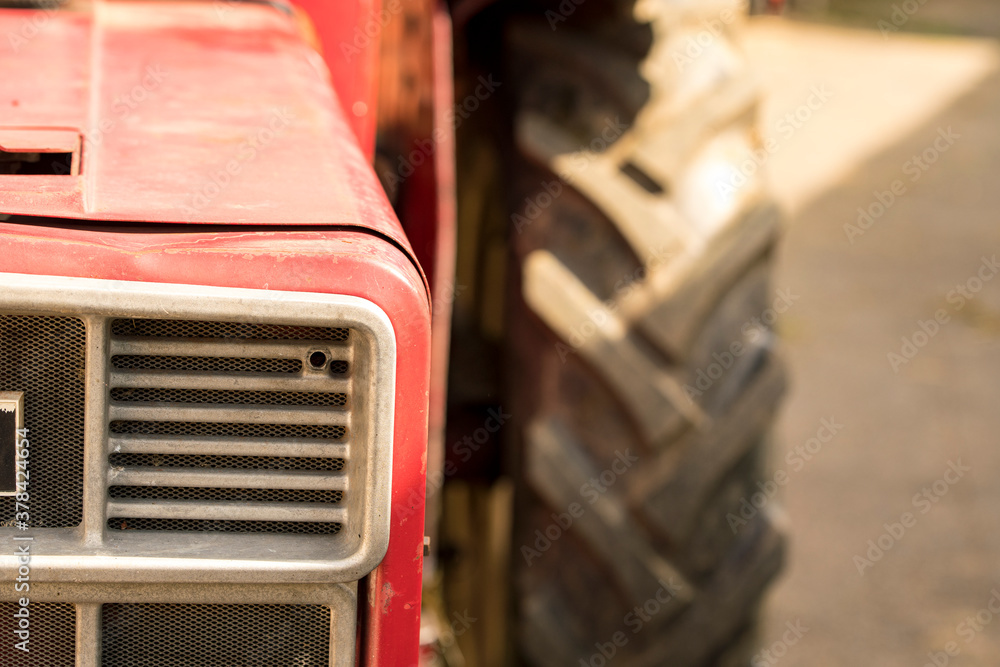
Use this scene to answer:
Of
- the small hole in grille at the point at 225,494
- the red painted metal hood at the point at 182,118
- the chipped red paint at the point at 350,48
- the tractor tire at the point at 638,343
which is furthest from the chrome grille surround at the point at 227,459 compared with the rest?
the tractor tire at the point at 638,343

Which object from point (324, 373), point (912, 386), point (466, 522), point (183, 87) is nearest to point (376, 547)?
point (324, 373)

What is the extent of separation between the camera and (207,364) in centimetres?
99

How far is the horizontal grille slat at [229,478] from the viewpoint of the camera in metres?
0.99

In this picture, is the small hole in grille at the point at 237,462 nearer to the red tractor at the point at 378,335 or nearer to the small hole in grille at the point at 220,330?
the red tractor at the point at 378,335

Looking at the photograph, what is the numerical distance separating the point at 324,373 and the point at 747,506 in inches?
44.2

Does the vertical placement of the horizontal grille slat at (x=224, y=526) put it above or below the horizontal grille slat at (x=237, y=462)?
below

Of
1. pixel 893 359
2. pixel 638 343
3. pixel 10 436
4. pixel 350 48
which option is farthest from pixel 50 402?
pixel 893 359

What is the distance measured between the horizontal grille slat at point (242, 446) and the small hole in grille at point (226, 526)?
7 cm

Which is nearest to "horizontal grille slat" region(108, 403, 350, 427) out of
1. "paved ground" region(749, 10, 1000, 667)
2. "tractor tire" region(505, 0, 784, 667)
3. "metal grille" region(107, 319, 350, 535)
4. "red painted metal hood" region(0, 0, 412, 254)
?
"metal grille" region(107, 319, 350, 535)

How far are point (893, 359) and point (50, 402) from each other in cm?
403

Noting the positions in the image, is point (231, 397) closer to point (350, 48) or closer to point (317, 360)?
point (317, 360)

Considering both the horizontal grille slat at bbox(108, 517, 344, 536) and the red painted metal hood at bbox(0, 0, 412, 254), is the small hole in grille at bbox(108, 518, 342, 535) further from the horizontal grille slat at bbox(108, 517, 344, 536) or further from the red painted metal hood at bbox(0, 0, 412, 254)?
the red painted metal hood at bbox(0, 0, 412, 254)

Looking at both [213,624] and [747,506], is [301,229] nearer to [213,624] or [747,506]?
[213,624]

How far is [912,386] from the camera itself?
4223mm
